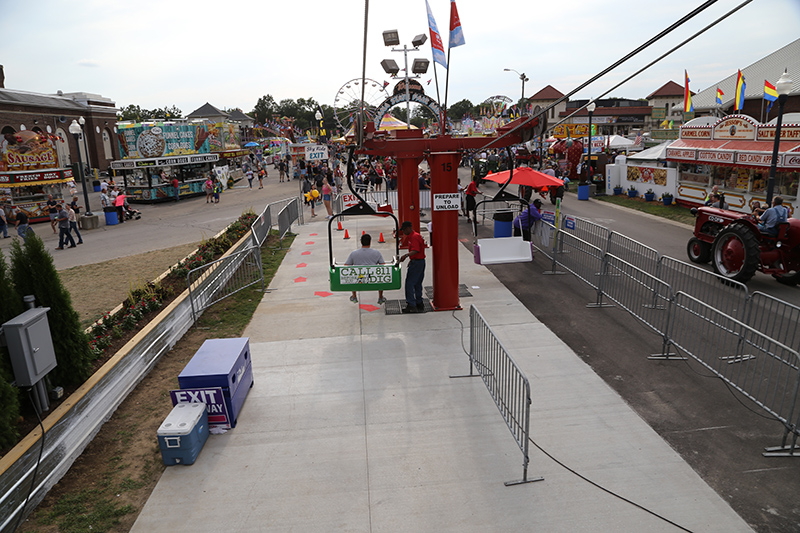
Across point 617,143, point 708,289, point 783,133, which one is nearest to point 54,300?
point 708,289

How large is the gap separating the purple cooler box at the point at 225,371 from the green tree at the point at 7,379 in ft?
5.25

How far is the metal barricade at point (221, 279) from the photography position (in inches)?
398

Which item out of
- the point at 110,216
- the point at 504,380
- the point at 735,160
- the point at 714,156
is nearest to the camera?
the point at 504,380

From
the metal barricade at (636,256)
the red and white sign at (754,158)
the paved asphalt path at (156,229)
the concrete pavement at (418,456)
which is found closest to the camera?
the concrete pavement at (418,456)

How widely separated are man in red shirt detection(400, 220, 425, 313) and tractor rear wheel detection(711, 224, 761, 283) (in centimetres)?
691

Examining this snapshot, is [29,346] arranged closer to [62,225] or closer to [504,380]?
[504,380]

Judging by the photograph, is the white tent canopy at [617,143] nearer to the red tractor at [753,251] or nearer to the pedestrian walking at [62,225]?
the red tractor at [753,251]

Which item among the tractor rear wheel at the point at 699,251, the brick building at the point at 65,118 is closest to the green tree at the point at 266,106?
the brick building at the point at 65,118

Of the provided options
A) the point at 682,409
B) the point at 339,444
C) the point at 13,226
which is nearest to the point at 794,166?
the point at 682,409

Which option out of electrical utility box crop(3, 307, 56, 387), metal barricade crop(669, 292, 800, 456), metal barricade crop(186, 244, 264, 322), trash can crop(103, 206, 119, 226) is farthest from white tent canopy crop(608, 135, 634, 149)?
electrical utility box crop(3, 307, 56, 387)

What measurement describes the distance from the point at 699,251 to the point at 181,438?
1285 cm

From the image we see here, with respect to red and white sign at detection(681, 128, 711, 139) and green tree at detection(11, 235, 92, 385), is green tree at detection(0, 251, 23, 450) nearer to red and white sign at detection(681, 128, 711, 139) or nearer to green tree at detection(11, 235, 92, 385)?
green tree at detection(11, 235, 92, 385)

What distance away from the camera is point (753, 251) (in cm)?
1072

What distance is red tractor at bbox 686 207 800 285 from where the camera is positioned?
10.7 metres
